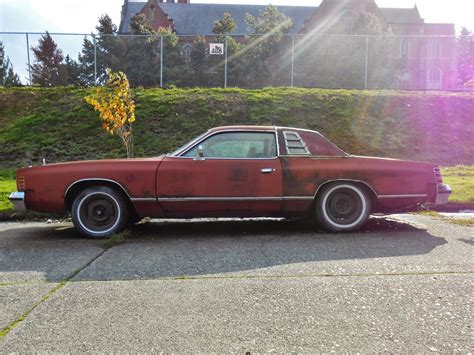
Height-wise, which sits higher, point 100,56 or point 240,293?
point 100,56

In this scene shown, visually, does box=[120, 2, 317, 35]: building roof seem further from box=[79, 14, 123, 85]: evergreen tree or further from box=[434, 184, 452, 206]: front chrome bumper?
box=[434, 184, 452, 206]: front chrome bumper

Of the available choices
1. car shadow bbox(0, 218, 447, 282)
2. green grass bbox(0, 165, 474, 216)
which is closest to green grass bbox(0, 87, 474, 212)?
green grass bbox(0, 165, 474, 216)

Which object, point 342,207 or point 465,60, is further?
point 465,60

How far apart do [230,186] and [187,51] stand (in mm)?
18155

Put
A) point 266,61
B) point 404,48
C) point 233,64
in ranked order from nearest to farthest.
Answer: point 233,64 < point 266,61 < point 404,48

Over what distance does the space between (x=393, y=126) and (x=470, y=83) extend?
12.2 ft

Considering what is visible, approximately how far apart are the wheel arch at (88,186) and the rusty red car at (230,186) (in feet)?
0.04

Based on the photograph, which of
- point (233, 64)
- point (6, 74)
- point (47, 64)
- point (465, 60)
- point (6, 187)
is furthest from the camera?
point (465, 60)

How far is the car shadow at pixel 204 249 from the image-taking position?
3869 millimetres

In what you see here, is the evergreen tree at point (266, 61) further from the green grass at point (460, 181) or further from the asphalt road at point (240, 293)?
the asphalt road at point (240, 293)

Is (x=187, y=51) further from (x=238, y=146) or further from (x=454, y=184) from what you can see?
(x=238, y=146)

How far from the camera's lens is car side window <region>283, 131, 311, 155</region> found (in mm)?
5438

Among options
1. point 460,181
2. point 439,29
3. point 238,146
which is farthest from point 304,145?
point 439,29

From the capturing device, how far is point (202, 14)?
52.8m
